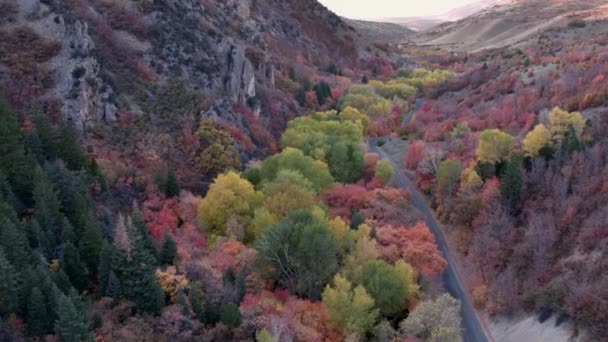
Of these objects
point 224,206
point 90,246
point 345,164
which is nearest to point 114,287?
point 90,246

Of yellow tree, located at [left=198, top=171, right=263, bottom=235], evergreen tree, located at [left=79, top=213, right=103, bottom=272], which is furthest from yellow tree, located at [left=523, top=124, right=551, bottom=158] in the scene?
evergreen tree, located at [left=79, top=213, right=103, bottom=272]

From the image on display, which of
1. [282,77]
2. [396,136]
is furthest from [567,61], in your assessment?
[282,77]

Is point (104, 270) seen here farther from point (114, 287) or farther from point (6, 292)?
point (6, 292)

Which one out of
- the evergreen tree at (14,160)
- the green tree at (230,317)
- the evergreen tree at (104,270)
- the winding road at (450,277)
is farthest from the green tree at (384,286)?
the evergreen tree at (14,160)

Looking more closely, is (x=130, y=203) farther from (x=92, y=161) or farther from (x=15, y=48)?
(x=15, y=48)

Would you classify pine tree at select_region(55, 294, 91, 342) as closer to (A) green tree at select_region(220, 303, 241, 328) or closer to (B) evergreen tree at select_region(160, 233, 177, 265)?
(A) green tree at select_region(220, 303, 241, 328)

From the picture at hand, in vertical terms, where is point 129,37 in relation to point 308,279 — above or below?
above

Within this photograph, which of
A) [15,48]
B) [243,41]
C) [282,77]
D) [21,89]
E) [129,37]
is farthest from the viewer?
[282,77]
